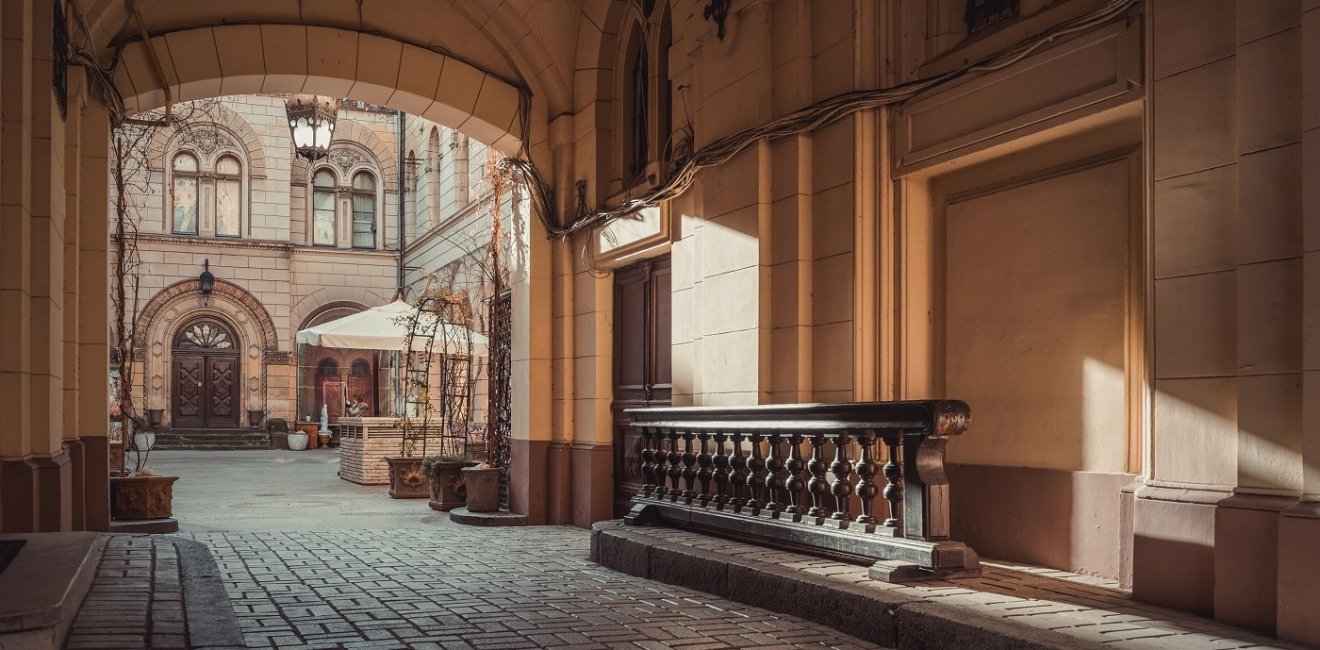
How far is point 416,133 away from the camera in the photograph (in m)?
27.3

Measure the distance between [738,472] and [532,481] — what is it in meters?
4.41

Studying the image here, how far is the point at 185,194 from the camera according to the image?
2758 centimetres

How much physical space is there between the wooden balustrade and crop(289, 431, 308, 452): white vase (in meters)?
20.3

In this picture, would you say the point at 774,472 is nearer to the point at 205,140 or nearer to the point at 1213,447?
the point at 1213,447

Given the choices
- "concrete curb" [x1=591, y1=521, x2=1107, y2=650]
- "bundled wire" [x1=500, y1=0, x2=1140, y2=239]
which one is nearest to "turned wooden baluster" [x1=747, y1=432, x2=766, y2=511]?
"concrete curb" [x1=591, y1=521, x2=1107, y2=650]

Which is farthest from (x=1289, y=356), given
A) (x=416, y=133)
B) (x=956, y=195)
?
→ (x=416, y=133)

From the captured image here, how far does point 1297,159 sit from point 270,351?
2645 cm

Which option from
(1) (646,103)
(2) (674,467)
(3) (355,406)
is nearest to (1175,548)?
(2) (674,467)

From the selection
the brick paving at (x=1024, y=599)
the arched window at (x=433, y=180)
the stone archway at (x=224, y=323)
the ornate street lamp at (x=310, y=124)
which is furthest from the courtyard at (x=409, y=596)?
the stone archway at (x=224, y=323)

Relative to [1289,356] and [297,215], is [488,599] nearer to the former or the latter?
[1289,356]

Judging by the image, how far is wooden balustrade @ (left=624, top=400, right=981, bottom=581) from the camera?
4934mm

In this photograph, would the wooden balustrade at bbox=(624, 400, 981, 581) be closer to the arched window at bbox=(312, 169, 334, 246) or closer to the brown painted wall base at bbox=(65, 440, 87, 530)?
the brown painted wall base at bbox=(65, 440, 87, 530)

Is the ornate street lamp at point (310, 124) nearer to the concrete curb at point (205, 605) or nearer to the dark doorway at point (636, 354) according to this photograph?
the dark doorway at point (636, 354)

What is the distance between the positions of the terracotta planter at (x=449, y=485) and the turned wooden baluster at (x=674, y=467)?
16.0 feet
